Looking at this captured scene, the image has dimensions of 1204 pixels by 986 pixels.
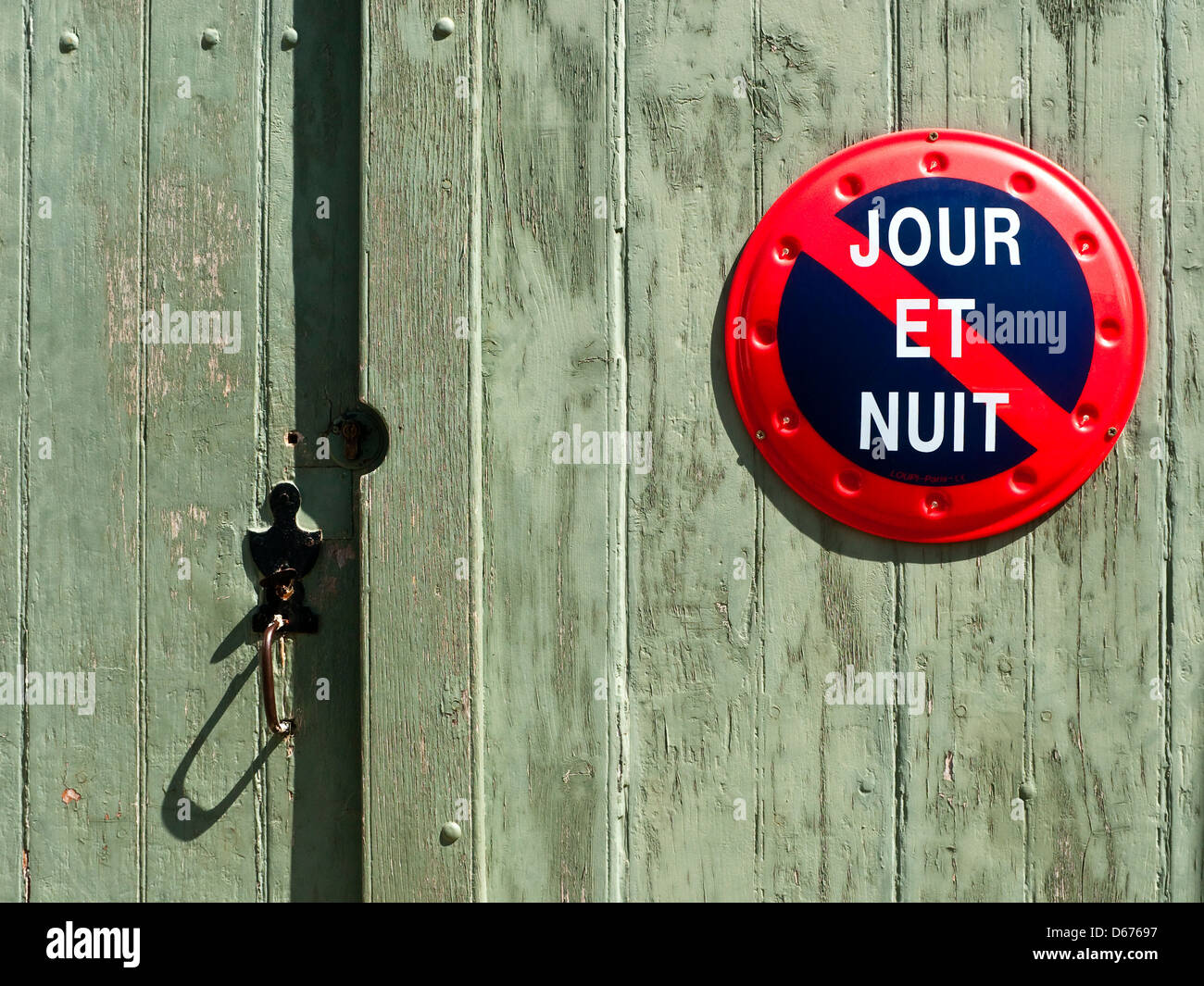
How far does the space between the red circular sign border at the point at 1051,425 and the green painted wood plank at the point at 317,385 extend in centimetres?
58

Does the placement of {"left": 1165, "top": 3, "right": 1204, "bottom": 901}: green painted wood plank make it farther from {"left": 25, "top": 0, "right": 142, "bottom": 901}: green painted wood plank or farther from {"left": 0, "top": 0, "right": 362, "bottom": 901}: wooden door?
{"left": 25, "top": 0, "right": 142, "bottom": 901}: green painted wood plank

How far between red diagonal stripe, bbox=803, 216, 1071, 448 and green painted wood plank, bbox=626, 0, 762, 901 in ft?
0.63

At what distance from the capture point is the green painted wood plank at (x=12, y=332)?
1.27 metres

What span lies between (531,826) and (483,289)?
2.50 feet

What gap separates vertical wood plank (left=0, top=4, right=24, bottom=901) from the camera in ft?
4.17

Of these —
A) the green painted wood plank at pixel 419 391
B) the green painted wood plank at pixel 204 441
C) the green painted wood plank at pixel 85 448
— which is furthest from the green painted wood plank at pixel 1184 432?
the green painted wood plank at pixel 85 448

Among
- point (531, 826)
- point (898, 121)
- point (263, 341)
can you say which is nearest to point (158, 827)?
point (531, 826)

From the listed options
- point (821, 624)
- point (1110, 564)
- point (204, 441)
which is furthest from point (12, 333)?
point (1110, 564)

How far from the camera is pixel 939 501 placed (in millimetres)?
1203

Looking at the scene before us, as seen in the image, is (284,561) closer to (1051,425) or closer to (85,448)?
(85,448)

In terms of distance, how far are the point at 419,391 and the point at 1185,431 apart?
3.49 feet

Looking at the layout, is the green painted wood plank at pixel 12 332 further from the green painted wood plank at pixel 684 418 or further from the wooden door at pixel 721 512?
the green painted wood plank at pixel 684 418

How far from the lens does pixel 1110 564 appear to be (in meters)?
1.22

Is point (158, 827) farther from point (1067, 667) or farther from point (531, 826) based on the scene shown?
point (1067, 667)
